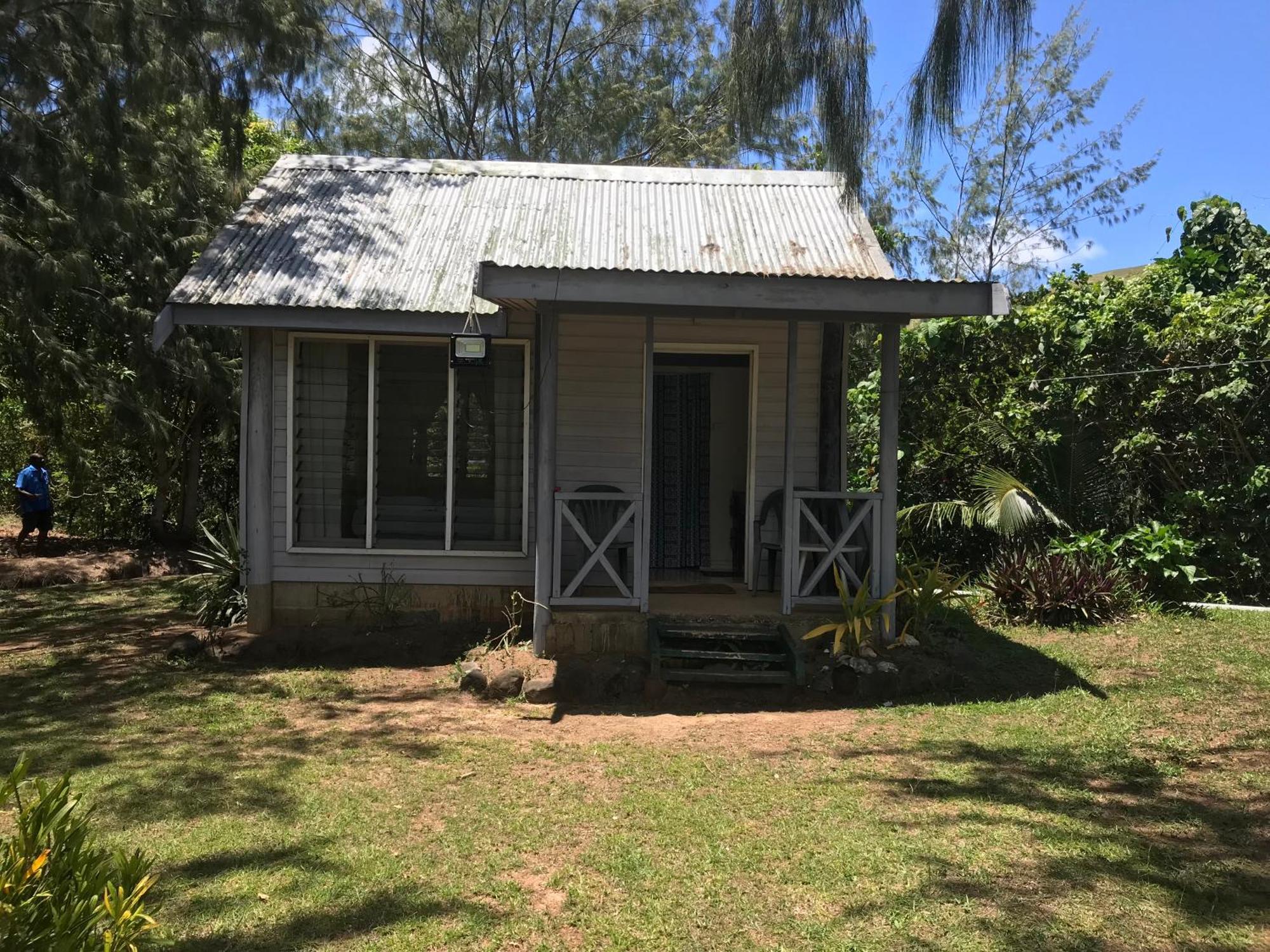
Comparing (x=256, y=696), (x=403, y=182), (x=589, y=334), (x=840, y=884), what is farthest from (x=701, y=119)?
(x=840, y=884)

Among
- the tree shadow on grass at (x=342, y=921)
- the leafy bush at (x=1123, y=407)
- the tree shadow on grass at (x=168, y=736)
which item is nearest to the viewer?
the tree shadow on grass at (x=342, y=921)

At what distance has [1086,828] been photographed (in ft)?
15.1

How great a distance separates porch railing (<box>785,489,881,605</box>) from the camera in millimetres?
7605

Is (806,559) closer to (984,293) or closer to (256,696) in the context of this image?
(984,293)

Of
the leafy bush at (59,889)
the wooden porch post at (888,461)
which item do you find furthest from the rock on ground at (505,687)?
the leafy bush at (59,889)

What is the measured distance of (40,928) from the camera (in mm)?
2531

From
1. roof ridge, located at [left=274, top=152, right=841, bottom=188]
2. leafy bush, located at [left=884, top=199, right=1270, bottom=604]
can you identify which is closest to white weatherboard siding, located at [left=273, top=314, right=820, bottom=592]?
roof ridge, located at [left=274, top=152, right=841, bottom=188]

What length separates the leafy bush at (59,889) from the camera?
249 centimetres

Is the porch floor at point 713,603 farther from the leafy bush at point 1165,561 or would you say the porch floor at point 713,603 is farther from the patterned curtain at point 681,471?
the leafy bush at point 1165,561

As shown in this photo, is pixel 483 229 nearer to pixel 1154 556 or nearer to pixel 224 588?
pixel 224 588

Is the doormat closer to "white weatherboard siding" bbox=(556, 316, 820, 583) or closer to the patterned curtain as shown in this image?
"white weatherboard siding" bbox=(556, 316, 820, 583)

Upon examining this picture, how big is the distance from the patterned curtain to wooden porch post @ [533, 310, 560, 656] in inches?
103

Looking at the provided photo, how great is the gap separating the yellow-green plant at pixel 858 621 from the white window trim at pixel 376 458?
8.88ft

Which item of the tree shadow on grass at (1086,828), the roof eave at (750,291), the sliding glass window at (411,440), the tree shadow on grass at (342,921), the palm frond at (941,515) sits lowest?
the tree shadow on grass at (342,921)
